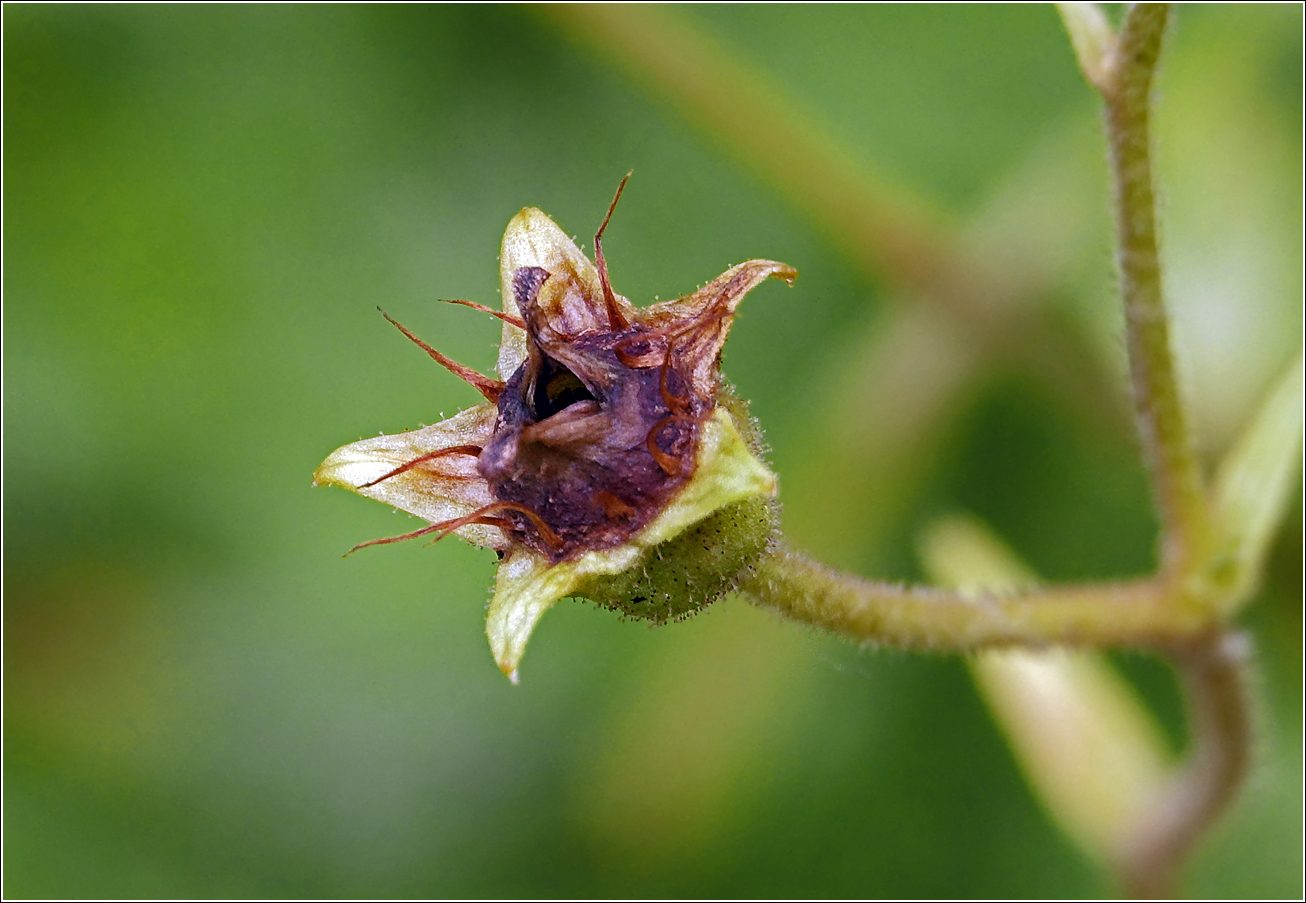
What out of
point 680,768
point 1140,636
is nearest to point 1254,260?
point 1140,636

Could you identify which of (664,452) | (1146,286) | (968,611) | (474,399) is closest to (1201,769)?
(968,611)

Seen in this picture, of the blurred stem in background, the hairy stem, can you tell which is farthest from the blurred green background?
the hairy stem

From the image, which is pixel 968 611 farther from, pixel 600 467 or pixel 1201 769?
pixel 1201 769

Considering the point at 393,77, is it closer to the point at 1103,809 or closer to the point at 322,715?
the point at 322,715

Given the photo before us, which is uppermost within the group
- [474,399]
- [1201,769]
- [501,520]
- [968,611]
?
[474,399]

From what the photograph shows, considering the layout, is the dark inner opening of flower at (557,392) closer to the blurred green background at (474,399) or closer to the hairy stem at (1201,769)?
the hairy stem at (1201,769)

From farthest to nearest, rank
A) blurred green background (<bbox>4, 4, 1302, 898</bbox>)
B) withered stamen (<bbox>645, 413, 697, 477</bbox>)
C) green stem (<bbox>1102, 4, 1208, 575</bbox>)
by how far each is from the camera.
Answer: blurred green background (<bbox>4, 4, 1302, 898</bbox>), green stem (<bbox>1102, 4, 1208, 575</bbox>), withered stamen (<bbox>645, 413, 697, 477</bbox>)

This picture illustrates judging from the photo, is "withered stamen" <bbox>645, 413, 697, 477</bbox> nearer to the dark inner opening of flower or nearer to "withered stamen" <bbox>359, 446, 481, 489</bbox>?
the dark inner opening of flower
